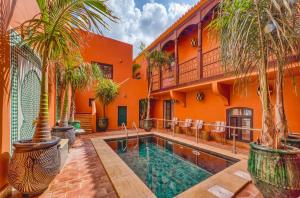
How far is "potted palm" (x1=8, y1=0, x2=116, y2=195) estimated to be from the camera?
243 centimetres

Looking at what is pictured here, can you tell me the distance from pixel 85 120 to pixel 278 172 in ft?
33.6

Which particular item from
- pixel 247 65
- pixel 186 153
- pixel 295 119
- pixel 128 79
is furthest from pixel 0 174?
pixel 128 79

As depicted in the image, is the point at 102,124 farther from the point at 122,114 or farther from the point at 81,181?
the point at 81,181

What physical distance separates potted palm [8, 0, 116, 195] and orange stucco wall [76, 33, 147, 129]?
330 inches

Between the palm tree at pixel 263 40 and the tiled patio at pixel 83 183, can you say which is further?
the tiled patio at pixel 83 183

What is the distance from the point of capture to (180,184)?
3.81 metres

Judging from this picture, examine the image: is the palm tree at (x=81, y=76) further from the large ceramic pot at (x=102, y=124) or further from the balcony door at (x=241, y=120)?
the balcony door at (x=241, y=120)

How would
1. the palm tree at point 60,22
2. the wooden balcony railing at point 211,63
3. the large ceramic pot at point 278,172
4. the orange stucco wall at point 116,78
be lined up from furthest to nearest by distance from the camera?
the orange stucco wall at point 116,78 → the wooden balcony railing at point 211,63 → the palm tree at point 60,22 → the large ceramic pot at point 278,172

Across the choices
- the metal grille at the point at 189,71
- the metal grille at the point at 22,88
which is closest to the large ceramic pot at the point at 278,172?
the metal grille at the point at 22,88

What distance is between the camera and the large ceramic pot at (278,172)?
6.80 feet

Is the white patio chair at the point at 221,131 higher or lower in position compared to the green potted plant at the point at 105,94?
lower

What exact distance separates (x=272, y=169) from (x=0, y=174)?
431 cm

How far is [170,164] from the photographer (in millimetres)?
5176

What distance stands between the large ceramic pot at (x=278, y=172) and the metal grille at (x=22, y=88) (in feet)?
14.8
